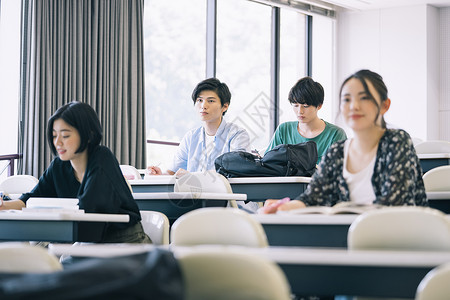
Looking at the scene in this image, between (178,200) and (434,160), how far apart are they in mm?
1922

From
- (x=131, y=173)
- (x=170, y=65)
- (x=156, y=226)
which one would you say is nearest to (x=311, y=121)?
(x=131, y=173)

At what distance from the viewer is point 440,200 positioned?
119 inches

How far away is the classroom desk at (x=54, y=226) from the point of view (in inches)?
98.0

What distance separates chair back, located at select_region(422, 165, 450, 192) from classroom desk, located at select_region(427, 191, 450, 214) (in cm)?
12

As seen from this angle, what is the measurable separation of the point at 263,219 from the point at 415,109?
6688 millimetres

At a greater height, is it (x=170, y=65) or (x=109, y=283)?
(x=170, y=65)

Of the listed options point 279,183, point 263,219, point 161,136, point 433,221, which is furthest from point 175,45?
point 433,221

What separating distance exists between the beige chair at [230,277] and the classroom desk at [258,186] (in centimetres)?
215

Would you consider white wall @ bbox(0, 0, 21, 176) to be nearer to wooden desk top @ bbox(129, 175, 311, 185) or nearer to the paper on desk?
wooden desk top @ bbox(129, 175, 311, 185)

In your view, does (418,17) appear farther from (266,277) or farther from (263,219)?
(266,277)

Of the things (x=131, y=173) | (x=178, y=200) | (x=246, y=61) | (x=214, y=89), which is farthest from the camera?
(x=246, y=61)

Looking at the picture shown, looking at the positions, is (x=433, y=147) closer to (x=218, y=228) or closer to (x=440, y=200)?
(x=440, y=200)

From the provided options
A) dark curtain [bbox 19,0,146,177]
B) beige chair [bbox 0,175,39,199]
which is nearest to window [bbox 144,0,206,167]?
dark curtain [bbox 19,0,146,177]

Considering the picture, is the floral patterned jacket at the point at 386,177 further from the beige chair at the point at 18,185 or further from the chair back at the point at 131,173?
the beige chair at the point at 18,185
